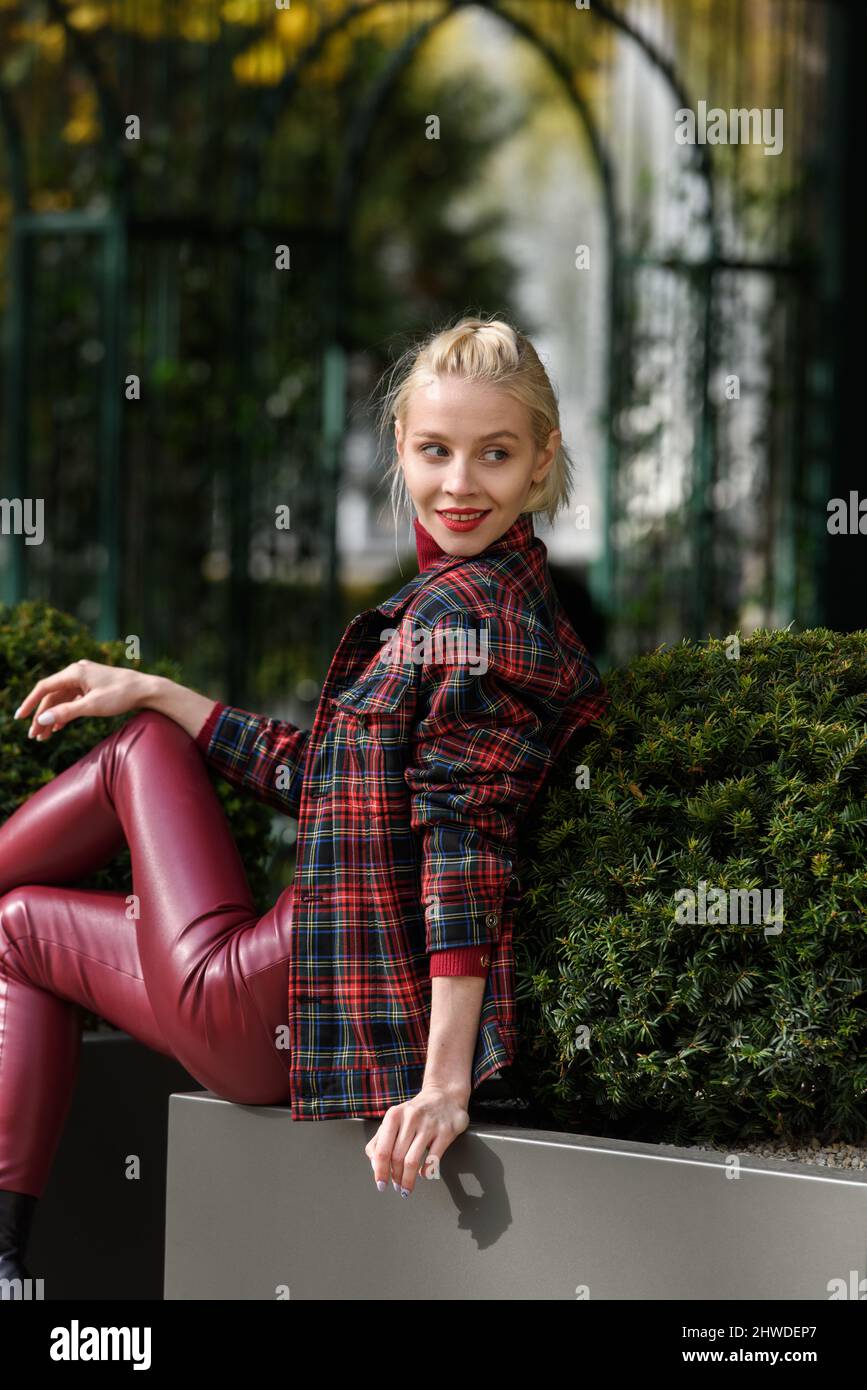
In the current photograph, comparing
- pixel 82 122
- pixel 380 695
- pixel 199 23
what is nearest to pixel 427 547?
pixel 380 695

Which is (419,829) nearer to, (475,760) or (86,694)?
(475,760)

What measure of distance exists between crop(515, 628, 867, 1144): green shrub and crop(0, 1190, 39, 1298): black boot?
0.73 metres

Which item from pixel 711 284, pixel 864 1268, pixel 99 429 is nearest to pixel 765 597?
pixel 711 284

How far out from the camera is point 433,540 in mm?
2363

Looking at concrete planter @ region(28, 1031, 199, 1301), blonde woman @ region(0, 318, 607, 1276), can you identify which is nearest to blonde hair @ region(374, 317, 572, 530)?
blonde woman @ region(0, 318, 607, 1276)

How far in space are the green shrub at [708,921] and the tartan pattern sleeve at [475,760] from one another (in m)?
0.08

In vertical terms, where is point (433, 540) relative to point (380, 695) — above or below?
above

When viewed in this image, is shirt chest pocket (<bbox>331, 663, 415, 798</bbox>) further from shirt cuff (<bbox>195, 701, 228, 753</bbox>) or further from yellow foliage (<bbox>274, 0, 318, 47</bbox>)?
yellow foliage (<bbox>274, 0, 318, 47</bbox>)

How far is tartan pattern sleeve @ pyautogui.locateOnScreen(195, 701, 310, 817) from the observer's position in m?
2.51

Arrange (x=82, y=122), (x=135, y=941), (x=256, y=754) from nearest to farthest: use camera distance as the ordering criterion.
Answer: (x=135, y=941) → (x=256, y=754) → (x=82, y=122)

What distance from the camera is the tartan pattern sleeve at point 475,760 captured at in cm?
212

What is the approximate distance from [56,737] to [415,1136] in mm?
1110

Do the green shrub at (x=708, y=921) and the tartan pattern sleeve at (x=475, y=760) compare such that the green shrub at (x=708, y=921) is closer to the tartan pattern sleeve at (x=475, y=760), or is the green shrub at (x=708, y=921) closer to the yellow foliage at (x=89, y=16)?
the tartan pattern sleeve at (x=475, y=760)

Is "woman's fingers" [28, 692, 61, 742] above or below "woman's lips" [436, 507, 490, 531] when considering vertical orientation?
below
